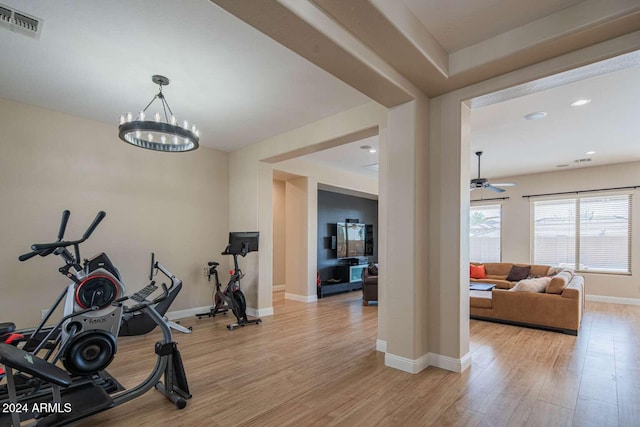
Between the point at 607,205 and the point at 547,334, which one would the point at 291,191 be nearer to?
the point at 547,334

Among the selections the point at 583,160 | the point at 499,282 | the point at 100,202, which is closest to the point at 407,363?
the point at 100,202

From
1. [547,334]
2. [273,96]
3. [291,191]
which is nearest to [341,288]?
[291,191]

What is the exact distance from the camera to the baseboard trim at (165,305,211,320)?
5156 mm

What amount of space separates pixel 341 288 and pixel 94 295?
605 cm

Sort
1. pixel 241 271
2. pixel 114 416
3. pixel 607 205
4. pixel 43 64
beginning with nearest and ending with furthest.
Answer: pixel 114 416 → pixel 43 64 → pixel 241 271 → pixel 607 205

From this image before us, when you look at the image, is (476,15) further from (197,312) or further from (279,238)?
(279,238)

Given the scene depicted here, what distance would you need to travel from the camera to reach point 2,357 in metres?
1.67

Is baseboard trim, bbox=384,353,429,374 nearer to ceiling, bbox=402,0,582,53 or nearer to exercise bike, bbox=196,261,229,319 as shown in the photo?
exercise bike, bbox=196,261,229,319

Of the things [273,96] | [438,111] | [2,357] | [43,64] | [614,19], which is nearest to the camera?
[2,357]

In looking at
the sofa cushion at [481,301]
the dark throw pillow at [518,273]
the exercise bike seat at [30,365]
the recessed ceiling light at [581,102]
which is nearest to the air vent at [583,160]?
the dark throw pillow at [518,273]

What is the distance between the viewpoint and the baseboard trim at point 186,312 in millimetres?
5156

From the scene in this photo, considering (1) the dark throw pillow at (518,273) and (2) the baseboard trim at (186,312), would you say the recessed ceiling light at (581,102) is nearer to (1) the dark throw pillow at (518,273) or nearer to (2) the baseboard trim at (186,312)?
(1) the dark throw pillow at (518,273)

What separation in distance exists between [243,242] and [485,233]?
22.5 feet

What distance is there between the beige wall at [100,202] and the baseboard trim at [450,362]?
396cm
